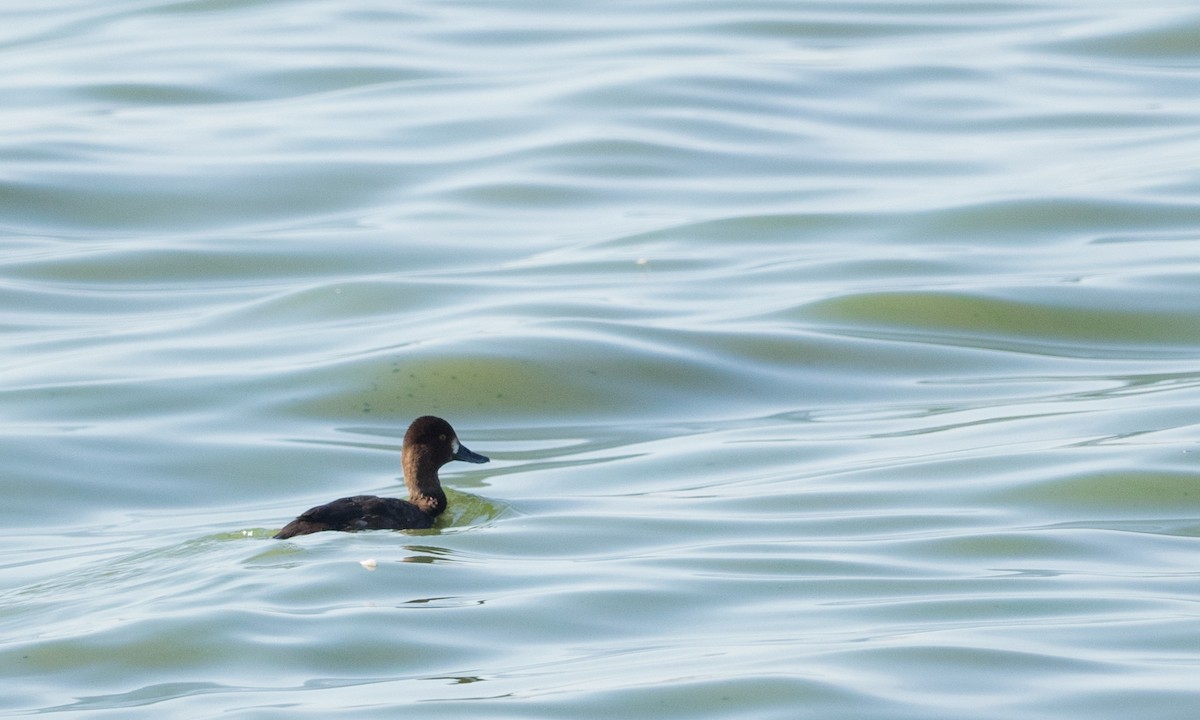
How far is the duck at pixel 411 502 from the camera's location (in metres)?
8.50

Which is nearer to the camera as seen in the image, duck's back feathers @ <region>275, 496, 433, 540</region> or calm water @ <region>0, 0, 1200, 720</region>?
calm water @ <region>0, 0, 1200, 720</region>

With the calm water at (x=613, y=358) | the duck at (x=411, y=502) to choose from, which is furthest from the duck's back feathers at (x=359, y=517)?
the calm water at (x=613, y=358)

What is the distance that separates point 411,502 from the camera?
9.45 metres

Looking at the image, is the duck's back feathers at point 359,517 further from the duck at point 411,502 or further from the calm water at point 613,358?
the calm water at point 613,358

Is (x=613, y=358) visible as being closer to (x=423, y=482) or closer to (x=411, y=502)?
(x=423, y=482)

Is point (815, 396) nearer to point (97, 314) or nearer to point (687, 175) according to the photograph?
point (97, 314)

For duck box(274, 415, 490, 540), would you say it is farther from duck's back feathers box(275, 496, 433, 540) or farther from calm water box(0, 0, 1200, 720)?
calm water box(0, 0, 1200, 720)

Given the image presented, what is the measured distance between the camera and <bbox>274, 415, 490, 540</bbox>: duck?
850 centimetres

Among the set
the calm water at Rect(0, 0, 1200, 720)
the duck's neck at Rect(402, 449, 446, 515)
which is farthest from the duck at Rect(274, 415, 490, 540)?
the calm water at Rect(0, 0, 1200, 720)

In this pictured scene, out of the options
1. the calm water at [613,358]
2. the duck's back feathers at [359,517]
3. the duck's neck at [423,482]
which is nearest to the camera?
the calm water at [613,358]

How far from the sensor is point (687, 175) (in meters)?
17.3

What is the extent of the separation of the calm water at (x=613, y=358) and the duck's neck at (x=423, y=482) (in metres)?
0.12

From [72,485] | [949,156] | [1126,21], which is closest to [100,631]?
[72,485]

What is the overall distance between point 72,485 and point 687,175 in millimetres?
7972
